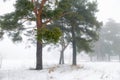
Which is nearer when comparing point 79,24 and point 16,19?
point 16,19

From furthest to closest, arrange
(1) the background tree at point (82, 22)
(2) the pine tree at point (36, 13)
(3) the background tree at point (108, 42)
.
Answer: (3) the background tree at point (108, 42), (1) the background tree at point (82, 22), (2) the pine tree at point (36, 13)

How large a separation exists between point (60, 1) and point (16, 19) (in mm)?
4745

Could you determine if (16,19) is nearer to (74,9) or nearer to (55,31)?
(55,31)

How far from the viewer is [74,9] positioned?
31.1 metres

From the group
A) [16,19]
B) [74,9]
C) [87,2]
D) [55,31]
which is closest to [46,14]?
[16,19]

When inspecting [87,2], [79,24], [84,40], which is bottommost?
[84,40]

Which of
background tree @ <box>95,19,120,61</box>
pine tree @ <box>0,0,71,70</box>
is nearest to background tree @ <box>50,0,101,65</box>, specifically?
pine tree @ <box>0,0,71,70</box>

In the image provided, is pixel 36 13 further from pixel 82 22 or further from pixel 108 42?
pixel 108 42

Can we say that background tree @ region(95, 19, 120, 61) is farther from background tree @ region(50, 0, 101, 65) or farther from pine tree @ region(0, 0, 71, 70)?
pine tree @ region(0, 0, 71, 70)

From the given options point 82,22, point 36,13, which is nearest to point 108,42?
point 82,22

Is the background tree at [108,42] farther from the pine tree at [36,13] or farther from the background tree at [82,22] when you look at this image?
the pine tree at [36,13]

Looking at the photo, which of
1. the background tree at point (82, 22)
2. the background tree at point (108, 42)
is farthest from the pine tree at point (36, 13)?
the background tree at point (108, 42)

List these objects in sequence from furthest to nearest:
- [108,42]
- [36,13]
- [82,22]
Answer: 1. [108,42]
2. [82,22]
3. [36,13]

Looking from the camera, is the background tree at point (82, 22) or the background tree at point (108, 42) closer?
the background tree at point (82, 22)
